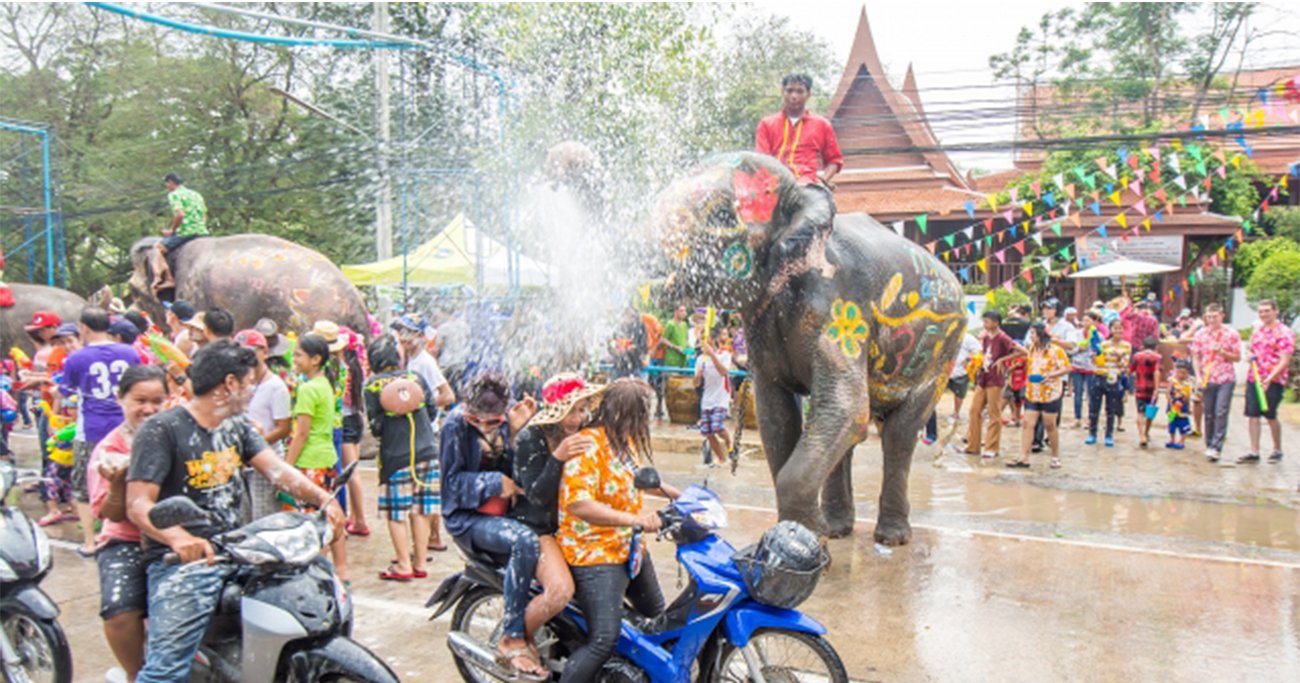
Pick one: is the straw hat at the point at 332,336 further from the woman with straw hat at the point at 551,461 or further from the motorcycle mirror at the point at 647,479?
the motorcycle mirror at the point at 647,479

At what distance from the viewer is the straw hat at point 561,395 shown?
3533 mm

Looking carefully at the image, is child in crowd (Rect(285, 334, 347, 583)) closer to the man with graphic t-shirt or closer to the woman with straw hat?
the man with graphic t-shirt

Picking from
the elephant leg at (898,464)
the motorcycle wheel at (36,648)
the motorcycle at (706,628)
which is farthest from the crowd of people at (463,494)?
the elephant leg at (898,464)

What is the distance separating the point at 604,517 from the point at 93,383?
13.1 ft

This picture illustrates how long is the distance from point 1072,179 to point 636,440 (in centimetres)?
1883

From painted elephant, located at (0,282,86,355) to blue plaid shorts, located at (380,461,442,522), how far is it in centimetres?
957

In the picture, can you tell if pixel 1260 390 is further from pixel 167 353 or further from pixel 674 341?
pixel 167 353

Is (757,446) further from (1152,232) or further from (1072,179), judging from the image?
(1152,232)

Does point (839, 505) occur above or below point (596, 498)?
below

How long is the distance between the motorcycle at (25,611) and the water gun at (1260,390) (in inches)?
376

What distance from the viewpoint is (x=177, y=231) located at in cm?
1111

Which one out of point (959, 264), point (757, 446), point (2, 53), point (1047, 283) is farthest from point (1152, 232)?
point (2, 53)

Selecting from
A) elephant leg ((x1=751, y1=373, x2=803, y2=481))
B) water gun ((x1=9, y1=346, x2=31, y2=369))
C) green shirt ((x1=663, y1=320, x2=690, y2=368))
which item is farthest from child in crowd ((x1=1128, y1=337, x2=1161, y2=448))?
water gun ((x1=9, y1=346, x2=31, y2=369))

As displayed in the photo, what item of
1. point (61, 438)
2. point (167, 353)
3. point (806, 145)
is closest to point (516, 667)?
point (806, 145)
